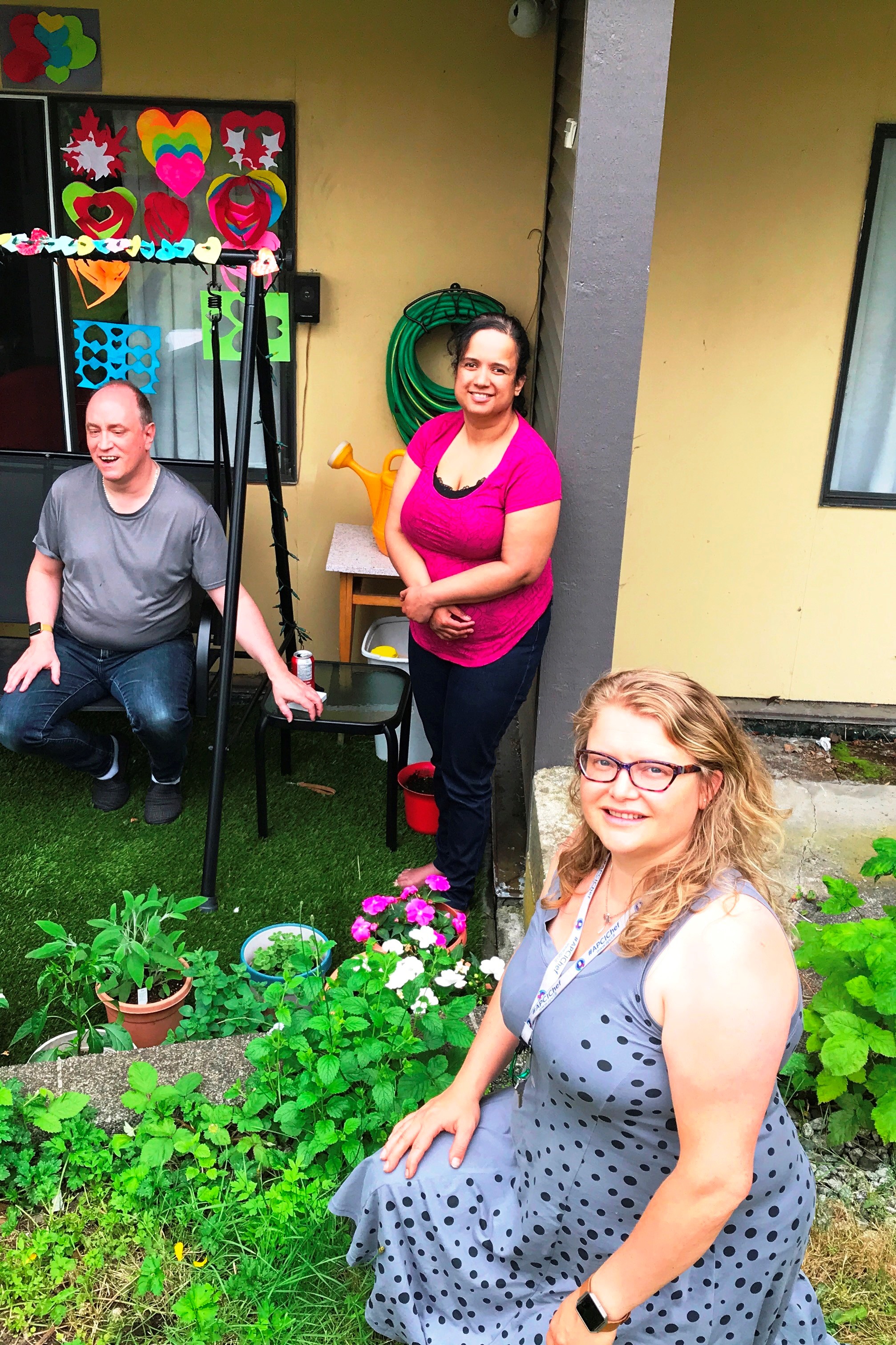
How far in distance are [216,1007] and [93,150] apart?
128 inches

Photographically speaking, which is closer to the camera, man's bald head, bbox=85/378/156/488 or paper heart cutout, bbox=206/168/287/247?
man's bald head, bbox=85/378/156/488

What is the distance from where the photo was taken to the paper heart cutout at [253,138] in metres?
4.07

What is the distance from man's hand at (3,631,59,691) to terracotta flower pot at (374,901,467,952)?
149 cm

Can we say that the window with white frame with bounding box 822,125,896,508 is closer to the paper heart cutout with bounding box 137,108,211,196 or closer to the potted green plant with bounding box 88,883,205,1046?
the paper heart cutout with bounding box 137,108,211,196

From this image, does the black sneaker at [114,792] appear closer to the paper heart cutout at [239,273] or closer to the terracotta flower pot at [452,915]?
the terracotta flower pot at [452,915]

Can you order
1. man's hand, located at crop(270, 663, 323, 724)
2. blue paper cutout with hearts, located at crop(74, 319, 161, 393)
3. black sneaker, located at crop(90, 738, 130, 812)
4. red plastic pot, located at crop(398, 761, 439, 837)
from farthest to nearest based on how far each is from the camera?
blue paper cutout with hearts, located at crop(74, 319, 161, 393), black sneaker, located at crop(90, 738, 130, 812), red plastic pot, located at crop(398, 761, 439, 837), man's hand, located at crop(270, 663, 323, 724)

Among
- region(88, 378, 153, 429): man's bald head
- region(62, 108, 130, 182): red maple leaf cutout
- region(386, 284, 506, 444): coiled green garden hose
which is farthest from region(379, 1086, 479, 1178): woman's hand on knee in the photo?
region(62, 108, 130, 182): red maple leaf cutout

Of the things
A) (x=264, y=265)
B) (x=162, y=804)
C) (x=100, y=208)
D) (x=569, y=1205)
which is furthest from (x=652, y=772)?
(x=100, y=208)

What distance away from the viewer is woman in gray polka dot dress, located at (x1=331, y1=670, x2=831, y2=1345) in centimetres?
131

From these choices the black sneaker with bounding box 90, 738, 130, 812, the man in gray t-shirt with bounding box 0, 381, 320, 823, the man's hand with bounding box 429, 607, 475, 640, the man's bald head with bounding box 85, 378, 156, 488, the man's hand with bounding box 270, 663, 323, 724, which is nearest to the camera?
the man's hand with bounding box 429, 607, 475, 640

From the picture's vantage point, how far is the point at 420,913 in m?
2.43

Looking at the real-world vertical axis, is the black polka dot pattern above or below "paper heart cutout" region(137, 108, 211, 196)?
below

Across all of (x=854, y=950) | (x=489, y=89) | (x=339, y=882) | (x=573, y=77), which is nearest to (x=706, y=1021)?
(x=854, y=950)

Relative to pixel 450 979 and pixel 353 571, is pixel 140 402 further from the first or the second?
pixel 450 979
